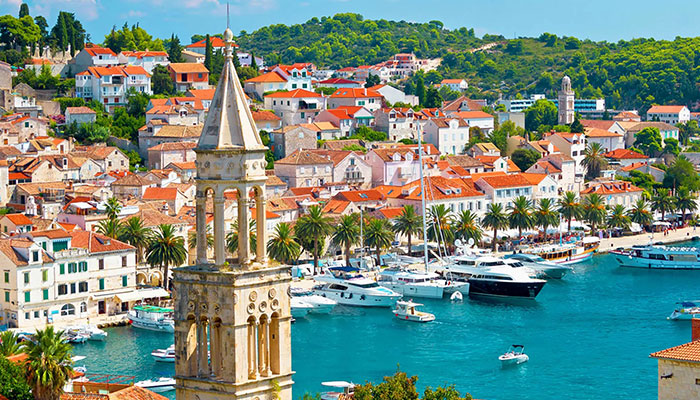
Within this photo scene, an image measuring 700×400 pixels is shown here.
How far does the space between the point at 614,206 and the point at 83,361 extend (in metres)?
55.5

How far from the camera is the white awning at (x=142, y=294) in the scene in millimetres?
65188

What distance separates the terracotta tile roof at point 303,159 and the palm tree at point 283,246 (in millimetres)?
19933

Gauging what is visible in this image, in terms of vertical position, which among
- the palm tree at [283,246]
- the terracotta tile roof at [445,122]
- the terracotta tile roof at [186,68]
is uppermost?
the terracotta tile roof at [186,68]

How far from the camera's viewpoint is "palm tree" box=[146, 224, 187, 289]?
67.9 m

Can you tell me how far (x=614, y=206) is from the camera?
10162 cm

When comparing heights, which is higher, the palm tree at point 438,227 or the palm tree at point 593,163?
the palm tree at point 593,163

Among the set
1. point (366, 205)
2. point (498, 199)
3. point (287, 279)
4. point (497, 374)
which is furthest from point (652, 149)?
point (287, 279)

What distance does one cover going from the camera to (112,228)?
230 feet

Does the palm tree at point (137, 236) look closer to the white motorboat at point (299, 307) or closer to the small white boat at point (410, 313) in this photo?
the white motorboat at point (299, 307)

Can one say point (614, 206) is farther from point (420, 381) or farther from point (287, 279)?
point (287, 279)

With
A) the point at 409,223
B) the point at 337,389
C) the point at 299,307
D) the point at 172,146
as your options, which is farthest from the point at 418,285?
the point at 172,146

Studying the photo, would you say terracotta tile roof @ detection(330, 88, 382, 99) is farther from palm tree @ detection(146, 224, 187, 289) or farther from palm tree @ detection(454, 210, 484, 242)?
palm tree @ detection(146, 224, 187, 289)

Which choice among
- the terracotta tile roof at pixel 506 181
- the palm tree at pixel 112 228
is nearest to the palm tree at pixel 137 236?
the palm tree at pixel 112 228

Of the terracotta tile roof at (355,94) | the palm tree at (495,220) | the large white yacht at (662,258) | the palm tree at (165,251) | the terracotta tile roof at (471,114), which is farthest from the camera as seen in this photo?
the terracotta tile roof at (471,114)
